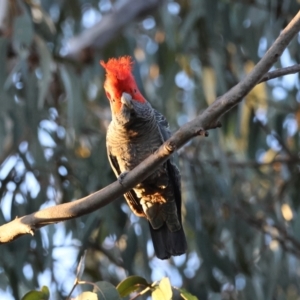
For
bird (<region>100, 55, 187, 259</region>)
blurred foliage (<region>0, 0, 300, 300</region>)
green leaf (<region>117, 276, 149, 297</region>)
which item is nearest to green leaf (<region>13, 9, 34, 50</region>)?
blurred foliage (<region>0, 0, 300, 300</region>)

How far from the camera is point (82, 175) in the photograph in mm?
3436

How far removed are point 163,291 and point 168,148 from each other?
40cm

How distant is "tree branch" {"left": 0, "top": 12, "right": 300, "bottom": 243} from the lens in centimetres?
168

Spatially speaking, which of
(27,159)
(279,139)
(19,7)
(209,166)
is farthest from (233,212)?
(19,7)

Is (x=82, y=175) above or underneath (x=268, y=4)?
underneath

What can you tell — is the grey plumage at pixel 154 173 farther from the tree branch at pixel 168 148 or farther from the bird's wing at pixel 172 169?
the tree branch at pixel 168 148

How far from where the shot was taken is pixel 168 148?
67.5 inches

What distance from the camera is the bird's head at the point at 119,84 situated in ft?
8.09

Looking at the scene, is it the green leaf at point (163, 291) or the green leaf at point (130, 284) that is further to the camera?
the green leaf at point (130, 284)

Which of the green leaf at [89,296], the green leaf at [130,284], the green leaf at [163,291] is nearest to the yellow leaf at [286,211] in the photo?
the green leaf at [130,284]

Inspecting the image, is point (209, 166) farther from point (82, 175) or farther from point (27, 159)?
point (27, 159)

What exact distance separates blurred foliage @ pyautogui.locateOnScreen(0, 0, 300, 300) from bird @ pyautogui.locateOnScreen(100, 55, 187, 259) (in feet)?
1.51

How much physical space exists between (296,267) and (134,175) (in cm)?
203

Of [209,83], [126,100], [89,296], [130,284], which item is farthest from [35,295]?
[209,83]
